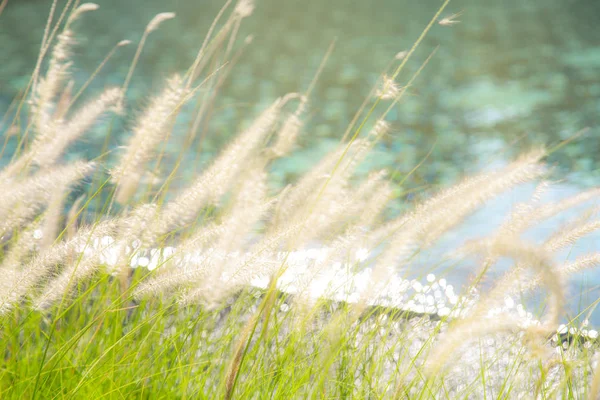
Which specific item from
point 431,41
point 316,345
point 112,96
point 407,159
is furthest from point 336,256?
point 431,41

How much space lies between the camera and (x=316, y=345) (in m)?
1.30

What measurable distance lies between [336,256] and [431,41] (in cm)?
568

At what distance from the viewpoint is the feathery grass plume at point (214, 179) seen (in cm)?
98

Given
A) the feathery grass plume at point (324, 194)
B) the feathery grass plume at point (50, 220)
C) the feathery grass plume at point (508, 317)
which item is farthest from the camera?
the feathery grass plume at point (50, 220)

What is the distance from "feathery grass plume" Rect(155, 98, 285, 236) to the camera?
3.20 ft

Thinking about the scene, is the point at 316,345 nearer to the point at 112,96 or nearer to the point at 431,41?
the point at 112,96

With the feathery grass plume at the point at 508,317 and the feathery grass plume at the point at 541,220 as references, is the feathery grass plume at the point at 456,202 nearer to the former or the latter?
the feathery grass plume at the point at 541,220

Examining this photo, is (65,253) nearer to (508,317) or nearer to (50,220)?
(50,220)

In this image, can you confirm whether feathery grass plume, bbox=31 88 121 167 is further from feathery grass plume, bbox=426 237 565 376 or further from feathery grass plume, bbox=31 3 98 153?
feathery grass plume, bbox=426 237 565 376

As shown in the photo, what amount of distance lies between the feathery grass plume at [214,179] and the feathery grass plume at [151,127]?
91 millimetres

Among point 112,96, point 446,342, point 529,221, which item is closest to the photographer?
point 446,342

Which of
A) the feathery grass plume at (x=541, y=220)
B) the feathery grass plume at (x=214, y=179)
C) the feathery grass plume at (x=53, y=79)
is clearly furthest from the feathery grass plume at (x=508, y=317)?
the feathery grass plume at (x=53, y=79)

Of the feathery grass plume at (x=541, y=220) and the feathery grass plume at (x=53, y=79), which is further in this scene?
the feathery grass plume at (x=53, y=79)

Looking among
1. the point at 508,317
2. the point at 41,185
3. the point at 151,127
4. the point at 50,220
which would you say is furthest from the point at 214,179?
the point at 508,317
